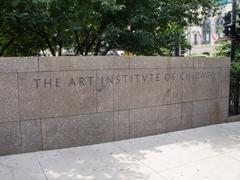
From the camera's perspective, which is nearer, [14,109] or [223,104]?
[14,109]

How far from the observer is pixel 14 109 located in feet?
17.5

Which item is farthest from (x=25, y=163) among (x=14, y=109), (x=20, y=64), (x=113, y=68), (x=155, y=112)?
(x=155, y=112)

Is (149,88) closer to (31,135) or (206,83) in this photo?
(206,83)

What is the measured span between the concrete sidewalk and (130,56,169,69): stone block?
158cm

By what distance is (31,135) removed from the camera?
554cm

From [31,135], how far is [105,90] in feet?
5.48

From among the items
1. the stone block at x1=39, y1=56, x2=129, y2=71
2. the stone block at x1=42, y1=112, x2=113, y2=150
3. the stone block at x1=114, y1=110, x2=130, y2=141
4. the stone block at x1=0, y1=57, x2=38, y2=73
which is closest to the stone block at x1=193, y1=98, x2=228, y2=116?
the stone block at x1=114, y1=110, x2=130, y2=141

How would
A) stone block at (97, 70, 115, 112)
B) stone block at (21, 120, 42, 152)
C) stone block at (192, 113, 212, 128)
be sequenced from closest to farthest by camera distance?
1. stone block at (21, 120, 42, 152)
2. stone block at (97, 70, 115, 112)
3. stone block at (192, 113, 212, 128)

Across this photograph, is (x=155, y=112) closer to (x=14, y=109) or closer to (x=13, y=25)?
(x=14, y=109)

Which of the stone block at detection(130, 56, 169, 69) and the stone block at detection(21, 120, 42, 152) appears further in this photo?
the stone block at detection(130, 56, 169, 69)

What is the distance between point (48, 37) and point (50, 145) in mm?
4408

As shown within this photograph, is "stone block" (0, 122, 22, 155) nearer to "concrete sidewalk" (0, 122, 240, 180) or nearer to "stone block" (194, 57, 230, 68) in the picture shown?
"concrete sidewalk" (0, 122, 240, 180)

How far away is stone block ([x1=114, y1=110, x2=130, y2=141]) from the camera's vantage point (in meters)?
6.38

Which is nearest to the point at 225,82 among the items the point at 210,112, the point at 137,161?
the point at 210,112
